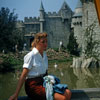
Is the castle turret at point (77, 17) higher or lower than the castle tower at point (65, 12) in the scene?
lower

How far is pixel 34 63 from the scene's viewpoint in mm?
2531

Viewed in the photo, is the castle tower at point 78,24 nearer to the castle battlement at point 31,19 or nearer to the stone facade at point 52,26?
the stone facade at point 52,26

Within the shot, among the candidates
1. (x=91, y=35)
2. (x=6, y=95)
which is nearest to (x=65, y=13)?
(x=91, y=35)

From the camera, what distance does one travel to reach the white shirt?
2.50 metres

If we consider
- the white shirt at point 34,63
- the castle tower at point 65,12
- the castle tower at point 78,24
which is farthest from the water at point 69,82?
the castle tower at point 65,12

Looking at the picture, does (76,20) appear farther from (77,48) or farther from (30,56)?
(30,56)

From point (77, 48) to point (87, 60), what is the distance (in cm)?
923

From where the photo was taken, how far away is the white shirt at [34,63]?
2.50 m

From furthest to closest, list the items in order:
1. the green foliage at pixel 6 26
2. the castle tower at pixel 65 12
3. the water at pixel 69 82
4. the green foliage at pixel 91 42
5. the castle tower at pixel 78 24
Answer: the castle tower at pixel 65 12 < the castle tower at pixel 78 24 < the green foliage at pixel 91 42 < the green foliage at pixel 6 26 < the water at pixel 69 82

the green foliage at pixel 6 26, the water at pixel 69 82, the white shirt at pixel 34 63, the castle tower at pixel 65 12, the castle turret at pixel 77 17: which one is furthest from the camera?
the castle tower at pixel 65 12

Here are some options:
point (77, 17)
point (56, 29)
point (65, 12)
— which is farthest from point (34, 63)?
point (65, 12)

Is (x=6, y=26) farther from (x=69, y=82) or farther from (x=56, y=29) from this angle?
(x=56, y=29)

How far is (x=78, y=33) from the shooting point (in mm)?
23484

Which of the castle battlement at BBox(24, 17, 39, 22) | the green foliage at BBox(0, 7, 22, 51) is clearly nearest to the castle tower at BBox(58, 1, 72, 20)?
the castle battlement at BBox(24, 17, 39, 22)
